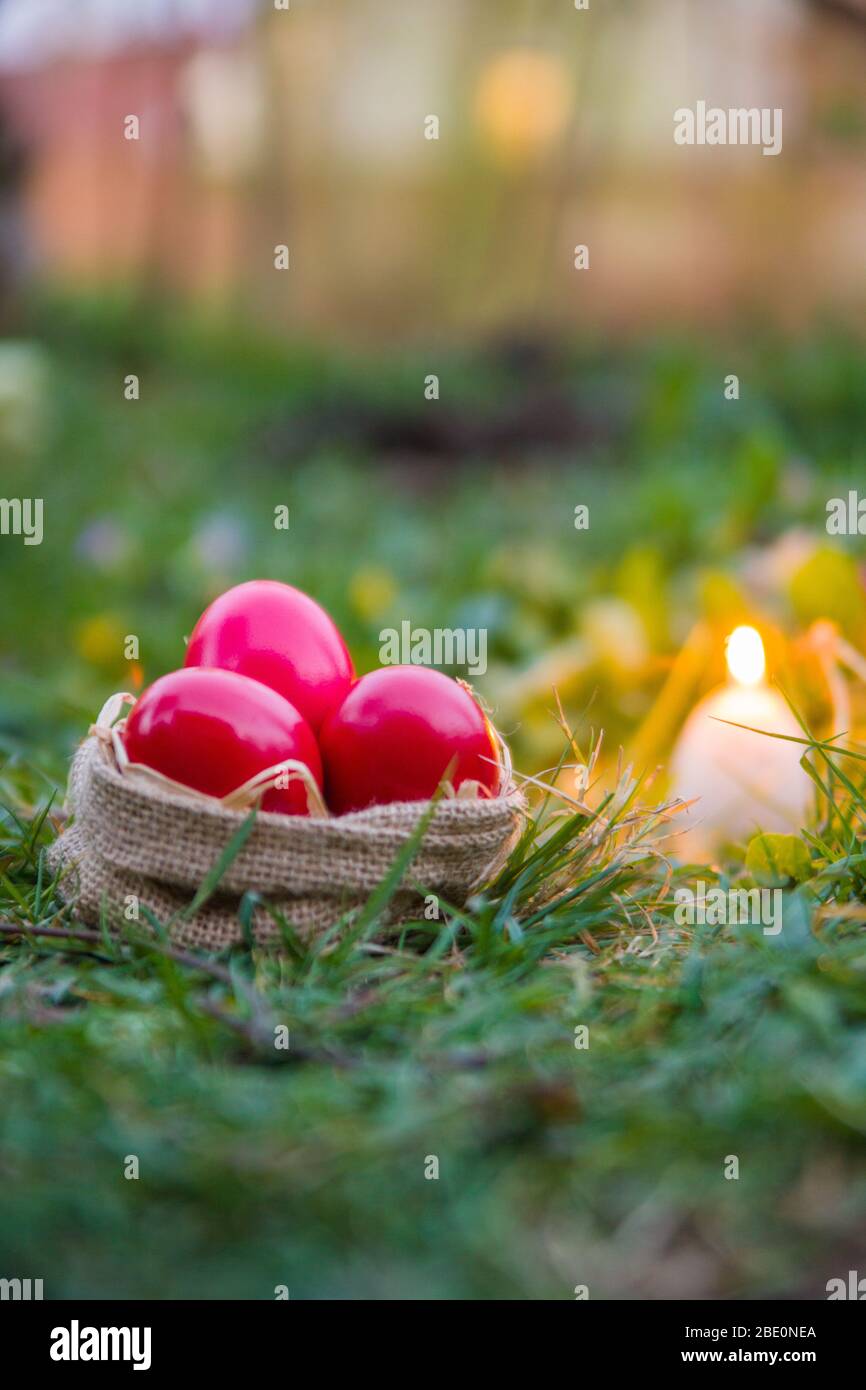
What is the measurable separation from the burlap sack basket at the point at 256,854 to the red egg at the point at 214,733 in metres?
0.04

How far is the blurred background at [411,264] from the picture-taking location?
5211 mm

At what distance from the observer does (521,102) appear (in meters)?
7.25

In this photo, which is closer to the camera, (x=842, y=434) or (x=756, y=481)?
(x=756, y=481)

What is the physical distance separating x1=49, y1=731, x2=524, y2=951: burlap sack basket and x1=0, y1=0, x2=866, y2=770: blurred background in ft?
9.05

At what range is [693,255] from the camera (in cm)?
746

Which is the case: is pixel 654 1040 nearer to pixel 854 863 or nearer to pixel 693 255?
pixel 854 863

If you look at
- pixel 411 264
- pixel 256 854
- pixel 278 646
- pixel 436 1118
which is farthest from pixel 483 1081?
pixel 411 264

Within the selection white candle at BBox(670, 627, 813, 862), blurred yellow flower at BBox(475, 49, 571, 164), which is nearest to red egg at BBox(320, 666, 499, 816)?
white candle at BBox(670, 627, 813, 862)

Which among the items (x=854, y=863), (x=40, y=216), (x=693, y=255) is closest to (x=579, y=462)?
(x=693, y=255)

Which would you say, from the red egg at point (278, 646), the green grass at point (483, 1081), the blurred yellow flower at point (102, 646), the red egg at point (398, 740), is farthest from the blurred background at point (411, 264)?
the red egg at point (398, 740)

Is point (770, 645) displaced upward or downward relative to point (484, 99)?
downward

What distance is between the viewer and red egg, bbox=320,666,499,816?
5.68 ft

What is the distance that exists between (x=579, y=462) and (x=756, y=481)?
240 centimetres

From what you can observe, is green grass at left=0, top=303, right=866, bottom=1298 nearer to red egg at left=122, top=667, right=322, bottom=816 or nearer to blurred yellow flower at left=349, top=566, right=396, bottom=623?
red egg at left=122, top=667, right=322, bottom=816
